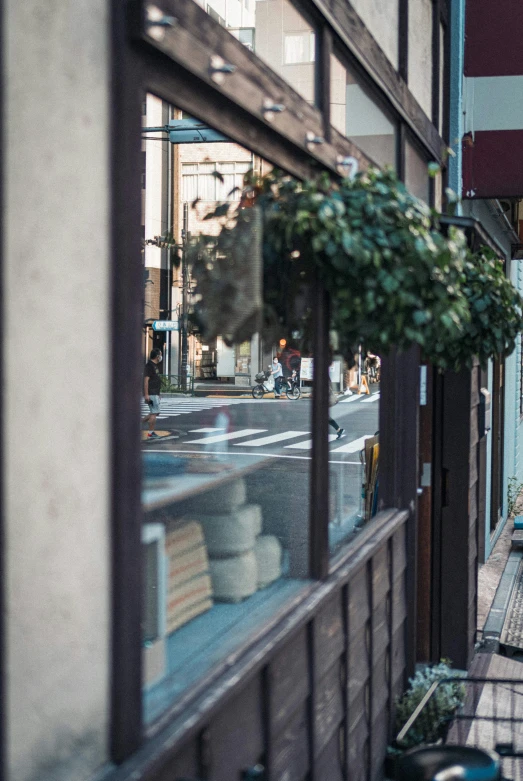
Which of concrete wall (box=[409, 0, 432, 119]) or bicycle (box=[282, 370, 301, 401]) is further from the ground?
concrete wall (box=[409, 0, 432, 119])

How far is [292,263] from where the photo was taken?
315 centimetres

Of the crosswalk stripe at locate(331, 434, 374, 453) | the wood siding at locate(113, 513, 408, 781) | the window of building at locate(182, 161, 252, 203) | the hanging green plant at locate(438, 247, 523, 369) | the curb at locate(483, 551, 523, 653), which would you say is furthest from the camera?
the curb at locate(483, 551, 523, 653)

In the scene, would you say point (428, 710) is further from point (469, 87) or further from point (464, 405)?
point (469, 87)

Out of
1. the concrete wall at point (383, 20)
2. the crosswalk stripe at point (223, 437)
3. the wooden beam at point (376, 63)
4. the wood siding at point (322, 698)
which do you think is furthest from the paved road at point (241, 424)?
the concrete wall at point (383, 20)

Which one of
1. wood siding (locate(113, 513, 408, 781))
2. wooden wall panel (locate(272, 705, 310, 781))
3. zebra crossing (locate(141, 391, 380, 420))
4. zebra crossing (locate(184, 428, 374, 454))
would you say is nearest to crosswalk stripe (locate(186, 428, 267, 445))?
zebra crossing (locate(184, 428, 374, 454))

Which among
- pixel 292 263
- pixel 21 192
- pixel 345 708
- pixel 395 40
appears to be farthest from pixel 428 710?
pixel 21 192

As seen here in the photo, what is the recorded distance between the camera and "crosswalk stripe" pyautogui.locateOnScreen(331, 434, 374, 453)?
420 cm

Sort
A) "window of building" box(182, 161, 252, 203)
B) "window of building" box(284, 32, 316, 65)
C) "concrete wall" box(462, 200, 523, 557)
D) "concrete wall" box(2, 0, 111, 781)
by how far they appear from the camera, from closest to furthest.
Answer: "concrete wall" box(2, 0, 111, 781), "window of building" box(182, 161, 252, 203), "window of building" box(284, 32, 316, 65), "concrete wall" box(462, 200, 523, 557)

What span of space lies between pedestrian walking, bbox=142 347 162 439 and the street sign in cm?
7

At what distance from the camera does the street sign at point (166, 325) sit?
2649 millimetres

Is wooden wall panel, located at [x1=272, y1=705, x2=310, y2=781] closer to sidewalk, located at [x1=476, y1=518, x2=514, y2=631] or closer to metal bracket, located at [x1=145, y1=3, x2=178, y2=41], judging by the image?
metal bracket, located at [x1=145, y1=3, x2=178, y2=41]

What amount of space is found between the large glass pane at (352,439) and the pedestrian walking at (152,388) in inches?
33.6

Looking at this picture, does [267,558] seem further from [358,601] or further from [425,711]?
[425,711]

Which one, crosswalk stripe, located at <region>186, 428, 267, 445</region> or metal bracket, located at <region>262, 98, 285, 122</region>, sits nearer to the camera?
metal bracket, located at <region>262, 98, 285, 122</region>
